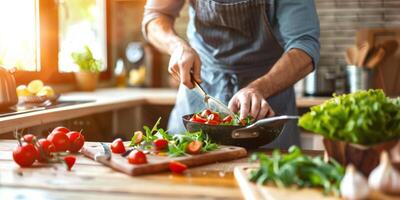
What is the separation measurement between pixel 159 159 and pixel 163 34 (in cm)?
92

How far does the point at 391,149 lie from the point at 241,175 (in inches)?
11.8

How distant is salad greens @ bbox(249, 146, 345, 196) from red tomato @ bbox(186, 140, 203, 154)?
273 mm

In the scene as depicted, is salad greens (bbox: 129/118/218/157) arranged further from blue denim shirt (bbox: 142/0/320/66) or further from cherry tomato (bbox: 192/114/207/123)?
blue denim shirt (bbox: 142/0/320/66)

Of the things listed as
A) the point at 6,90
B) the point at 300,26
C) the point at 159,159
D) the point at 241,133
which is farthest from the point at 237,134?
the point at 6,90

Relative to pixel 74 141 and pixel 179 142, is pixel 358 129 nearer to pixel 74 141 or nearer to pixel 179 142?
pixel 179 142

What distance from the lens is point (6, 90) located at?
6.32 feet

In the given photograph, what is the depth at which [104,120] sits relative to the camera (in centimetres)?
273

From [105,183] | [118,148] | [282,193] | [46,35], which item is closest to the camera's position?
[282,193]

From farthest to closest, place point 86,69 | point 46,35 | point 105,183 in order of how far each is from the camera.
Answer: point 86,69
point 46,35
point 105,183

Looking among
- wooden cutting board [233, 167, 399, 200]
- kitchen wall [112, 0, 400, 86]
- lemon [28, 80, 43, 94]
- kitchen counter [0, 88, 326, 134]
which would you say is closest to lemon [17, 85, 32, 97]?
lemon [28, 80, 43, 94]

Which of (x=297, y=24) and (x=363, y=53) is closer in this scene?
(x=297, y=24)

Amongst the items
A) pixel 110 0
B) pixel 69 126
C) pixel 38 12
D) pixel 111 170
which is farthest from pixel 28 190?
pixel 110 0

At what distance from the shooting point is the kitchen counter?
74.0 inches

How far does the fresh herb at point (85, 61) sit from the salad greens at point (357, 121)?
2212 mm
